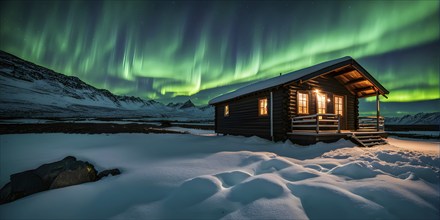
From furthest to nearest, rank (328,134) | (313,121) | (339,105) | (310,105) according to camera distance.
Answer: (339,105), (310,105), (313,121), (328,134)

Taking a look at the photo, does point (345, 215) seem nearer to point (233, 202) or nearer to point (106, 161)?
point (233, 202)

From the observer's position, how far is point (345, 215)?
2.93m

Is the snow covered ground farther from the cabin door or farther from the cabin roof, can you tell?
the cabin door

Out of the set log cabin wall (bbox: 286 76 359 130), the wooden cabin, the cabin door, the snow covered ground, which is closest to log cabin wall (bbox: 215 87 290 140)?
the wooden cabin

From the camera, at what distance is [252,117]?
13.7 metres

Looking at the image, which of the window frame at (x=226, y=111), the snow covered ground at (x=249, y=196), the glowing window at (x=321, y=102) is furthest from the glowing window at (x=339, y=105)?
the snow covered ground at (x=249, y=196)

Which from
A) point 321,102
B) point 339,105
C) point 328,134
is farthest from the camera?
point 339,105

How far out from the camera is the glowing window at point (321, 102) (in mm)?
12398

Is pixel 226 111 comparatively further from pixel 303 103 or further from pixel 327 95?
pixel 327 95

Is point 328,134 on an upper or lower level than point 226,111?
lower

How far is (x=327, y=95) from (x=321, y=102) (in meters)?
0.96

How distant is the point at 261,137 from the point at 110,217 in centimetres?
1079

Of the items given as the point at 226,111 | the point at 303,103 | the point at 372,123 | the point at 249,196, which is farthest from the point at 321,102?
the point at 249,196

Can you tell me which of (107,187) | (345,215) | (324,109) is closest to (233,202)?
(345,215)
